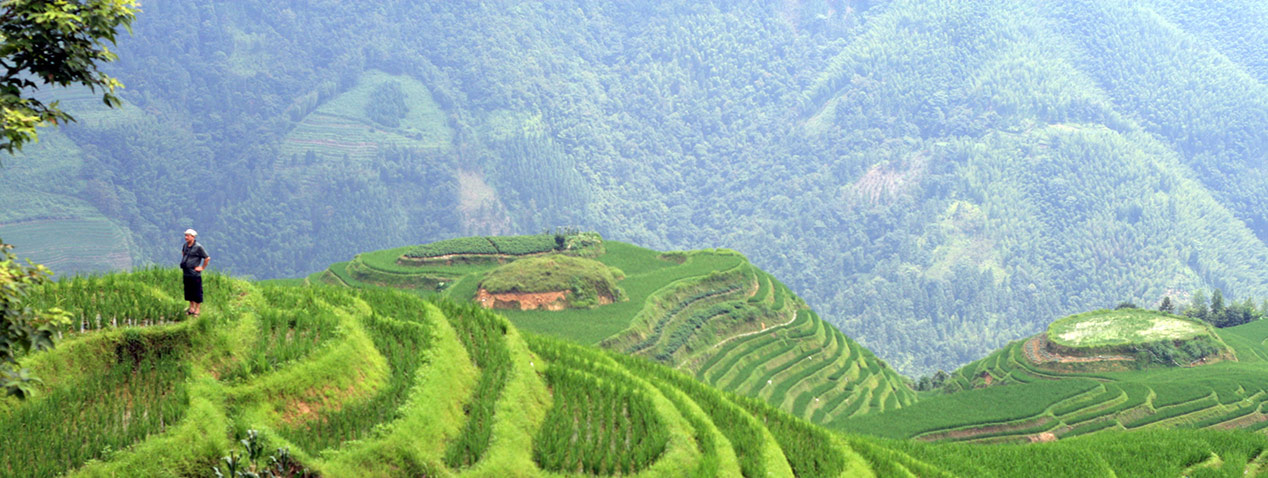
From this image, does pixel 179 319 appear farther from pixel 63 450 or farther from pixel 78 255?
pixel 78 255

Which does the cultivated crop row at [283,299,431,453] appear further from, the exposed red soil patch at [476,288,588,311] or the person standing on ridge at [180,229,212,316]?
the exposed red soil patch at [476,288,588,311]

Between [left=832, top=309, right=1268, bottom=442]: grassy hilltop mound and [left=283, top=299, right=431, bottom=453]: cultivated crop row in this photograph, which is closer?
[left=283, top=299, right=431, bottom=453]: cultivated crop row

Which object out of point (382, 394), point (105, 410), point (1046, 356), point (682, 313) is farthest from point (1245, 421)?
point (105, 410)

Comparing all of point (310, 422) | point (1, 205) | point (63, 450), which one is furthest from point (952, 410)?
point (1, 205)

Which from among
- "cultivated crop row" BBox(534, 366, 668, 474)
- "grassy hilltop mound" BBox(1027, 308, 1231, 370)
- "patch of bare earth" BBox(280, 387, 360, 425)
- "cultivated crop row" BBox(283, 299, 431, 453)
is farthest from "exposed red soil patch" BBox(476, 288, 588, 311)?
"patch of bare earth" BBox(280, 387, 360, 425)

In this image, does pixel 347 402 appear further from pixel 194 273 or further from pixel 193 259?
pixel 193 259

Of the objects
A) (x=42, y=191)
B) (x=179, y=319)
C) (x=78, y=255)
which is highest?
(x=42, y=191)
